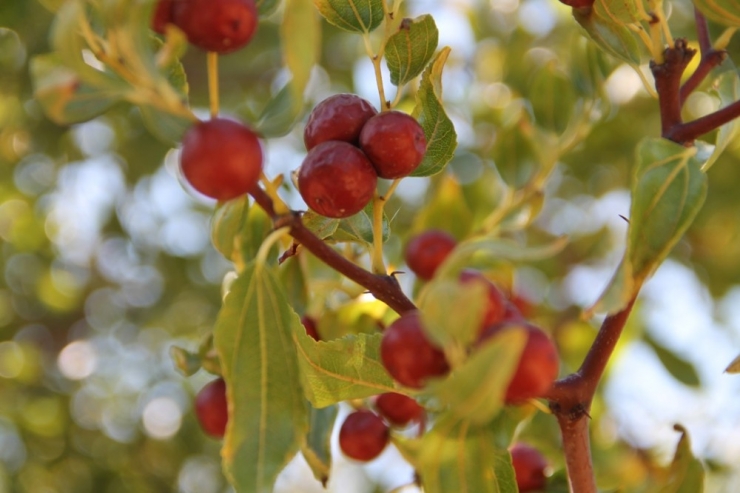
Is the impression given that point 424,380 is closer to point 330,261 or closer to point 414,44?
point 330,261

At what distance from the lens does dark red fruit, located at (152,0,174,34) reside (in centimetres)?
97

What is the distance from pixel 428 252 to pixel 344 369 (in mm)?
764

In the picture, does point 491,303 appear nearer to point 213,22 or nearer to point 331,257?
point 331,257

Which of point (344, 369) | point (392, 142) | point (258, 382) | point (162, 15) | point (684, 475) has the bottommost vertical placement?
point (684, 475)

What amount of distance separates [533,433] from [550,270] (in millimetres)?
944

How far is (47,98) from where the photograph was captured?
0.94m

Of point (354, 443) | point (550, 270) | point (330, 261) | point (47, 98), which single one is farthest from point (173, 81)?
point (550, 270)

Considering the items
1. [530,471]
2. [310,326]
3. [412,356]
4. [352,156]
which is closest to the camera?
[412,356]

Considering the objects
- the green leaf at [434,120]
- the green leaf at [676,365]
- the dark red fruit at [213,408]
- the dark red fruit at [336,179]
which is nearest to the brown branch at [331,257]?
the dark red fruit at [336,179]

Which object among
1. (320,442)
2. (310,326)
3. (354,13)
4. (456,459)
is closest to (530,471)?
(320,442)

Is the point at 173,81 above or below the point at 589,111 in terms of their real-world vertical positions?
above

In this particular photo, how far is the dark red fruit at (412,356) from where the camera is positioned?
888 millimetres

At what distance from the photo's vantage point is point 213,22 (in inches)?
37.5

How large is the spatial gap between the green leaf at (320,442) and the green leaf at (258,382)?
41 centimetres
